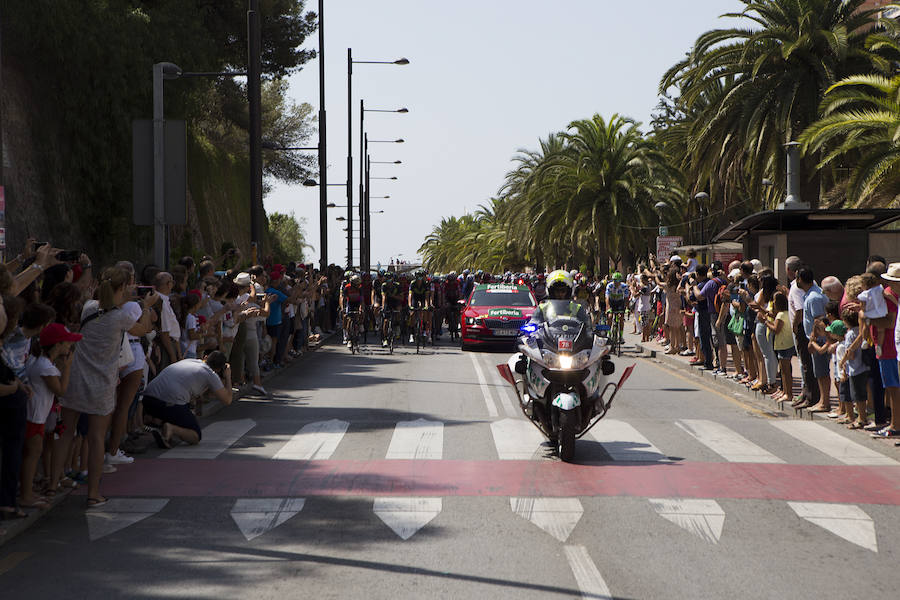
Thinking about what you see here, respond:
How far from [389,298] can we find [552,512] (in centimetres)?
1769

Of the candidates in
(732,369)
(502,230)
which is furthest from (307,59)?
(502,230)

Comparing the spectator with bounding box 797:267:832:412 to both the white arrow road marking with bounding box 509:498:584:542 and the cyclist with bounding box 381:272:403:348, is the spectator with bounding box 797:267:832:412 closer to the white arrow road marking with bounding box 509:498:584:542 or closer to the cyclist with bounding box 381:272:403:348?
the white arrow road marking with bounding box 509:498:584:542

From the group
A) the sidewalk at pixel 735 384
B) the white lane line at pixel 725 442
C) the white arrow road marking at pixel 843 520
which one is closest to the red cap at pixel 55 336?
the white arrow road marking at pixel 843 520

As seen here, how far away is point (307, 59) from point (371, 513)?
35.7 metres

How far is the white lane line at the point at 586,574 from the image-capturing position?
230 inches

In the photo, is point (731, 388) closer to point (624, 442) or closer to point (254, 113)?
point (624, 442)

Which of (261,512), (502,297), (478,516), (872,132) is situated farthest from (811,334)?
(502,297)

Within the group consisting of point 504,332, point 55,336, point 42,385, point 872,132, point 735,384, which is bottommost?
point 735,384

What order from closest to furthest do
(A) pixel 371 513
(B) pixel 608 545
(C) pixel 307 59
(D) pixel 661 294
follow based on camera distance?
(B) pixel 608 545 → (A) pixel 371 513 → (D) pixel 661 294 → (C) pixel 307 59

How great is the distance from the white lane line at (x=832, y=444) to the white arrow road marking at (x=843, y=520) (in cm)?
219

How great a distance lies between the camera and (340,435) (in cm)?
1192

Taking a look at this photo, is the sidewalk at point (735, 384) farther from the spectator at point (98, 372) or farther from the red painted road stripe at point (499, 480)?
the spectator at point (98, 372)

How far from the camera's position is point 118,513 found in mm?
8000

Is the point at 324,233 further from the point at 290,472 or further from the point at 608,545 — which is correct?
the point at 608,545
